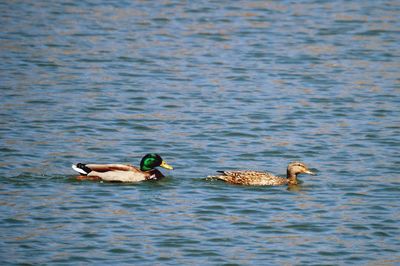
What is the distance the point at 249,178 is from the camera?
60.0 ft

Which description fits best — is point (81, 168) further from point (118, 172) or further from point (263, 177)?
point (263, 177)

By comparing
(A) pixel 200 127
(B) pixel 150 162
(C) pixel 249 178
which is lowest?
(C) pixel 249 178

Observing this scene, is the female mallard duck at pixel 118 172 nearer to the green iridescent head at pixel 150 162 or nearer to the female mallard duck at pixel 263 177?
the green iridescent head at pixel 150 162

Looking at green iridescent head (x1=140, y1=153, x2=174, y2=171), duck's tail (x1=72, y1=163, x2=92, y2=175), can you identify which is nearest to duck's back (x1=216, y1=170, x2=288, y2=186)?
green iridescent head (x1=140, y1=153, x2=174, y2=171)

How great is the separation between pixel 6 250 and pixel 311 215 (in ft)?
15.0

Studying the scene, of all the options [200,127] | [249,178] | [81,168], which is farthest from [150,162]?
[200,127]

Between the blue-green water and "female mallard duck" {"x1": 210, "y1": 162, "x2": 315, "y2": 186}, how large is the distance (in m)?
0.14

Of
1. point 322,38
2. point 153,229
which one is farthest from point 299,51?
point 153,229

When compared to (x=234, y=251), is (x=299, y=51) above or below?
above

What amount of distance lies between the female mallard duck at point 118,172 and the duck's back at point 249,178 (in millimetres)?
1221

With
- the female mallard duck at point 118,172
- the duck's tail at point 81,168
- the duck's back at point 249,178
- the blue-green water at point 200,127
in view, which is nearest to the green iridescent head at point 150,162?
the female mallard duck at point 118,172

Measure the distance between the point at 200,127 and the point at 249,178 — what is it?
4.44 meters

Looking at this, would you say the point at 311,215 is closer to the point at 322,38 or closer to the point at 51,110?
the point at 51,110

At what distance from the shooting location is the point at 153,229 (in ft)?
52.7
